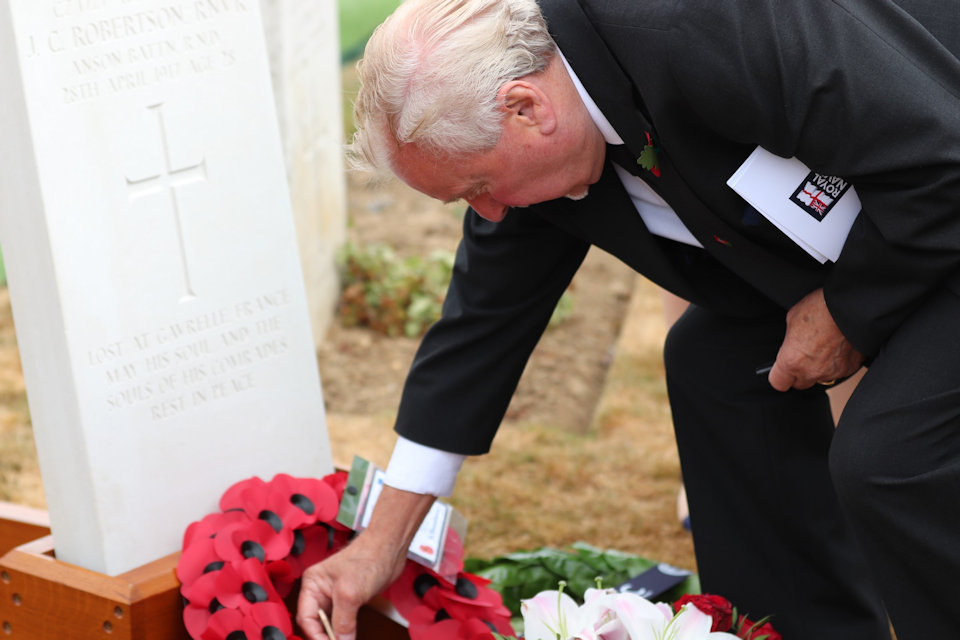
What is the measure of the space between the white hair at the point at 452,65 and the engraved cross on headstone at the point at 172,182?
0.54m

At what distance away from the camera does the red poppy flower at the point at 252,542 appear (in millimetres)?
1919

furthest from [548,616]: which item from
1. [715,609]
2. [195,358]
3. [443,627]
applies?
[195,358]

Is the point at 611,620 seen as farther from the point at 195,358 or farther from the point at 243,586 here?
the point at 195,358

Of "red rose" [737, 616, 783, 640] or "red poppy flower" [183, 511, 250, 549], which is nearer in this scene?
"red rose" [737, 616, 783, 640]

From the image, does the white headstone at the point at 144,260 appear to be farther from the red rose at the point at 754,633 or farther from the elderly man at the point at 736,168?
the red rose at the point at 754,633

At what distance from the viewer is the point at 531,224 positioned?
6.37ft

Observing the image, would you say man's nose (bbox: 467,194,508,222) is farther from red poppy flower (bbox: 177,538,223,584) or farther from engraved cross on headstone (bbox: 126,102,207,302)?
red poppy flower (bbox: 177,538,223,584)

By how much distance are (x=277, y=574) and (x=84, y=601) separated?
0.33 meters

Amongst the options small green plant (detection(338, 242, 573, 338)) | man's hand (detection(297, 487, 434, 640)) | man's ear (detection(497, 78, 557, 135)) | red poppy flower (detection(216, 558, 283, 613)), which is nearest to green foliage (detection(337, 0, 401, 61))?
small green plant (detection(338, 242, 573, 338))

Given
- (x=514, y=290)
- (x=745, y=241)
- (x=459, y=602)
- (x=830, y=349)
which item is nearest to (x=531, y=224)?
(x=514, y=290)

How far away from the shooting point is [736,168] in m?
1.55

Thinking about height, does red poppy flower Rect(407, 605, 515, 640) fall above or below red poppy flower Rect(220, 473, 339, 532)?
below

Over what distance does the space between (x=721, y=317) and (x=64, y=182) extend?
1215 mm

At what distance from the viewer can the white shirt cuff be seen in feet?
6.53
